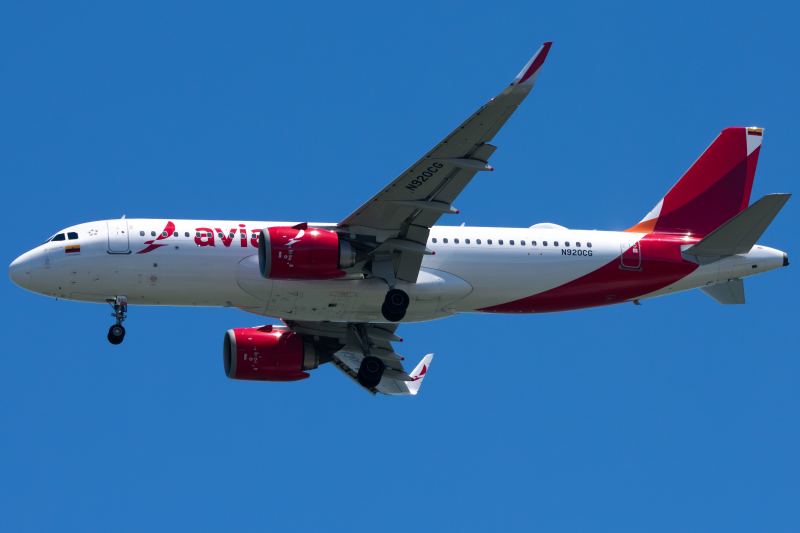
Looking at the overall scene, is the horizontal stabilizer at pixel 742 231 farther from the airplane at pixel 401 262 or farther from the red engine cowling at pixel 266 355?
the red engine cowling at pixel 266 355

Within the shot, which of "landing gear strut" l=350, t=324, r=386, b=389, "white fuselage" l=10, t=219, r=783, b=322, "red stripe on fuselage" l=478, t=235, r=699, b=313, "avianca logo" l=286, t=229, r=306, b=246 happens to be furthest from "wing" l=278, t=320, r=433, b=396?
"avianca logo" l=286, t=229, r=306, b=246

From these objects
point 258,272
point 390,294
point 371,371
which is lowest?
point 371,371

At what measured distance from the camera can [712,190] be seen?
145ft

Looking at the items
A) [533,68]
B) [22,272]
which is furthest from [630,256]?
[22,272]

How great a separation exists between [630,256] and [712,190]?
590 centimetres

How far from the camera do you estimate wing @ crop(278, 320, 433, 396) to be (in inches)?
1731

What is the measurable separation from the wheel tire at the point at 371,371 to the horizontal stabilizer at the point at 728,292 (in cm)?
1345

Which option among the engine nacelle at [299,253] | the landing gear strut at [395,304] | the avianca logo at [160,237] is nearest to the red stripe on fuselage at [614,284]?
the landing gear strut at [395,304]

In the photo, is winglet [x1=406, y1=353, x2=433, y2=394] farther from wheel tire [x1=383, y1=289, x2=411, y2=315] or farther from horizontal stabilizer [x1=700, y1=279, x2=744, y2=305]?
horizontal stabilizer [x1=700, y1=279, x2=744, y2=305]

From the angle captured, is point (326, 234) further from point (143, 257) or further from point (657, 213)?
point (657, 213)

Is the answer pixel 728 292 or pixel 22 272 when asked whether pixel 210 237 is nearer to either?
pixel 22 272

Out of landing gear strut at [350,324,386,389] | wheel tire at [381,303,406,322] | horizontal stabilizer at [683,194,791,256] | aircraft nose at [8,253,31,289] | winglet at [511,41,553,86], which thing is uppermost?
winglet at [511,41,553,86]

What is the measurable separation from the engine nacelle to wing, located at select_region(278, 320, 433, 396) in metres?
7.20

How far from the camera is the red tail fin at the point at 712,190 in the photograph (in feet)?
142
